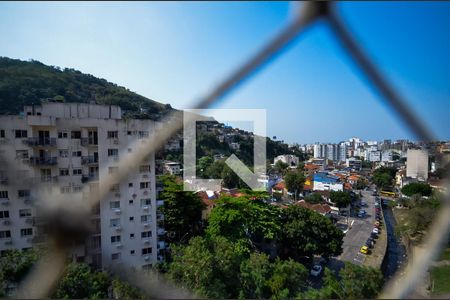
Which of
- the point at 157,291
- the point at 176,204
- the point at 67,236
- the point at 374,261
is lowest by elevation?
the point at 374,261

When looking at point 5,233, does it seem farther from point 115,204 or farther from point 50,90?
point 50,90

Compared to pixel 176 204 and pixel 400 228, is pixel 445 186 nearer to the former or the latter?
pixel 176 204

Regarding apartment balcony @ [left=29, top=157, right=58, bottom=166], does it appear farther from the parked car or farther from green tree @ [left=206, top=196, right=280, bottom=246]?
Answer: the parked car

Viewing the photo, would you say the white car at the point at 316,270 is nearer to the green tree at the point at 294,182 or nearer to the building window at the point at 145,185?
the building window at the point at 145,185

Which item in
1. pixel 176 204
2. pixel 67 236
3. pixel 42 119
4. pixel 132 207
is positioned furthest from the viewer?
pixel 176 204

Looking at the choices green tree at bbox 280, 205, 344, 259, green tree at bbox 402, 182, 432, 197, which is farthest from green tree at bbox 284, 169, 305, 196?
green tree at bbox 280, 205, 344, 259

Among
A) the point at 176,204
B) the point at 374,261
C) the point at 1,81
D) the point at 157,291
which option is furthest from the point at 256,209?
the point at 1,81

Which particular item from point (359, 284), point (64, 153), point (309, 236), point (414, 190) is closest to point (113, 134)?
point (64, 153)
